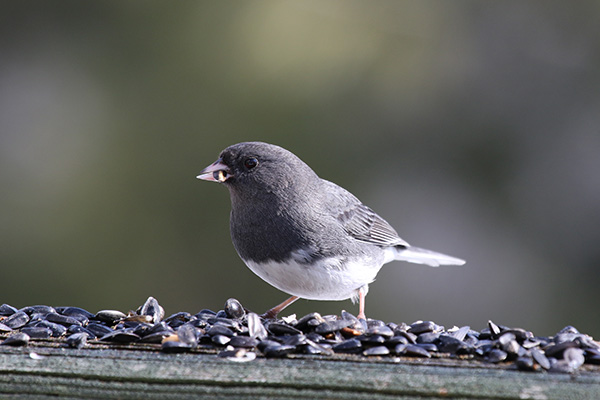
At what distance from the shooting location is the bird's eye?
8.29 ft

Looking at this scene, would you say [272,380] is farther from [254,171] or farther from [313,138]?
[313,138]

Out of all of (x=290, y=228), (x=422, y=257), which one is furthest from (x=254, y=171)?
(x=422, y=257)

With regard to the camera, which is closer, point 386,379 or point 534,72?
point 386,379

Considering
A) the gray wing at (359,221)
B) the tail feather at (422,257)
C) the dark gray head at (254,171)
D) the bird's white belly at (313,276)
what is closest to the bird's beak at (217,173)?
the dark gray head at (254,171)

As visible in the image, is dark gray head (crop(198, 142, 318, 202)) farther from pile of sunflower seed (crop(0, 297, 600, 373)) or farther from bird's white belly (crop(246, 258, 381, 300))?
pile of sunflower seed (crop(0, 297, 600, 373))

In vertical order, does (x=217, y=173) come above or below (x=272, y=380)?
above

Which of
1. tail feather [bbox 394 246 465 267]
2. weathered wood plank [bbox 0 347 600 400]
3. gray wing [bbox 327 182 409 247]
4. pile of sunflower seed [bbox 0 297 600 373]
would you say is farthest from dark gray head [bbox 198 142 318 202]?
weathered wood plank [bbox 0 347 600 400]

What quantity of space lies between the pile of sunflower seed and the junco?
491 millimetres

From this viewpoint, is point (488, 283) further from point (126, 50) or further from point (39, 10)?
point (39, 10)

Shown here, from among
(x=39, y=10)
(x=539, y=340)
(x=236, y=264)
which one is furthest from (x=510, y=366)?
(x=39, y=10)

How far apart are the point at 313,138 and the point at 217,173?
167 cm

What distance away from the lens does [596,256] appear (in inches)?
160

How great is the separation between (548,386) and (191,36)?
3404 millimetres

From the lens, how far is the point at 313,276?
2361mm
